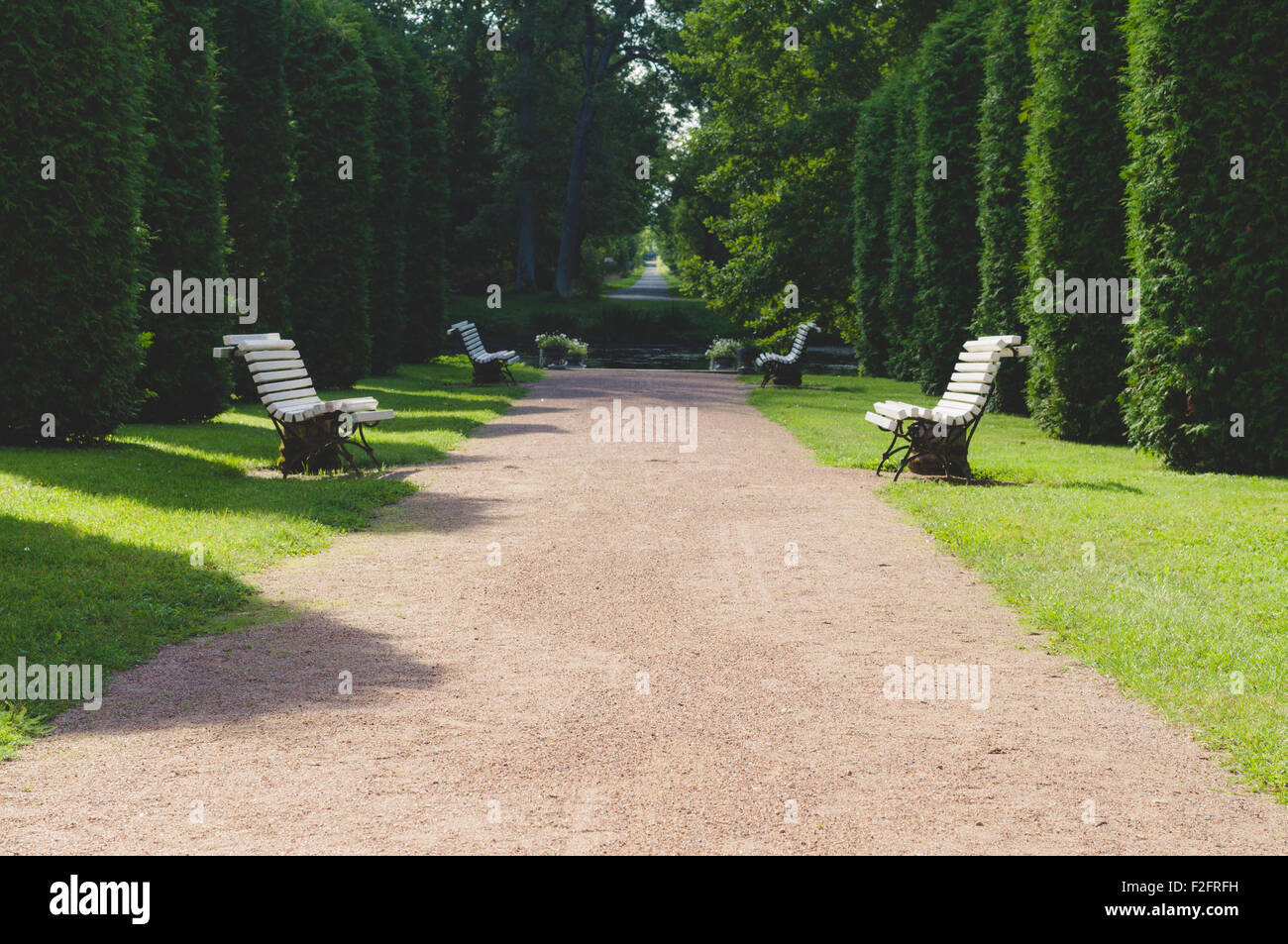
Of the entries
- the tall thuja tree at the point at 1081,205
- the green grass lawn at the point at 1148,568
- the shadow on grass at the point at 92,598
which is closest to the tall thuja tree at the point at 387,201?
the green grass lawn at the point at 1148,568

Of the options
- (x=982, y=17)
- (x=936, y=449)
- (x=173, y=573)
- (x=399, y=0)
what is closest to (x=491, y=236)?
(x=399, y=0)

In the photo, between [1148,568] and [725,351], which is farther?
[725,351]

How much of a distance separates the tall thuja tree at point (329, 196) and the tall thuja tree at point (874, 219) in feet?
38.5

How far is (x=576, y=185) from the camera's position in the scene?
52.0m

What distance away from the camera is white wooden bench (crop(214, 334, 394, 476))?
466 inches

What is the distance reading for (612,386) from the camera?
83.4ft

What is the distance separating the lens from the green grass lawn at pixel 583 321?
2034 inches

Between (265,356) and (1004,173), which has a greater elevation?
(1004,173)

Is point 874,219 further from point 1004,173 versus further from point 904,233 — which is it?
point 1004,173

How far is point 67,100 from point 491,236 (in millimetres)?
45983

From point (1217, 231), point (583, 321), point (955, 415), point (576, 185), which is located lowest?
point (955, 415)

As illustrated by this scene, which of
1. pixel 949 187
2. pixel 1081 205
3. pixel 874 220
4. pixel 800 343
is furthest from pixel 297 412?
pixel 874 220

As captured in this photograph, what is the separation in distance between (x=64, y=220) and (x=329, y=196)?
32.7ft
